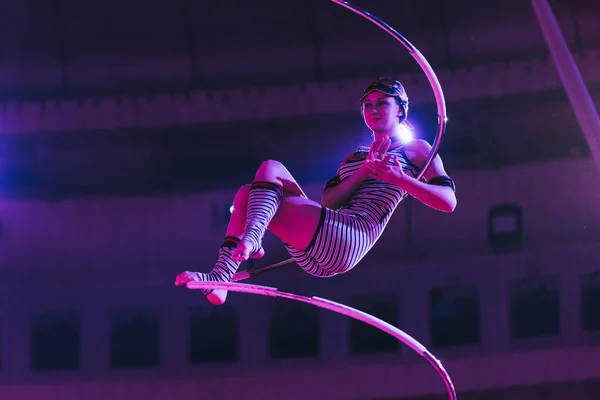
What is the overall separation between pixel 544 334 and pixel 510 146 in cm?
183

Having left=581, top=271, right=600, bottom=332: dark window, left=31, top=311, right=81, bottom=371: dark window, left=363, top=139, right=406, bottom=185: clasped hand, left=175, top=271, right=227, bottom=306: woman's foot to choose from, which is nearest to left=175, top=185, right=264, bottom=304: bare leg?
left=175, top=271, right=227, bottom=306: woman's foot

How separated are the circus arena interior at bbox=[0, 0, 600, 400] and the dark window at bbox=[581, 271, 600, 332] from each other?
20 millimetres

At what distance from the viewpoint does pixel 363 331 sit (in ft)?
29.0

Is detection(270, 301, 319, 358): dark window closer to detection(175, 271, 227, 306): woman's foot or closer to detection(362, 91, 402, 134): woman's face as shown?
detection(362, 91, 402, 134): woman's face

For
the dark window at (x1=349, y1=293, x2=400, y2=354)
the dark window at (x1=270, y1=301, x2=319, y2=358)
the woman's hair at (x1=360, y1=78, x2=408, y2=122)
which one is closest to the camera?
the woman's hair at (x1=360, y1=78, x2=408, y2=122)

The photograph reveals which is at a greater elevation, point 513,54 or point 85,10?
point 85,10

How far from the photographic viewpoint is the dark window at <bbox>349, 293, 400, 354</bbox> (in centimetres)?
865

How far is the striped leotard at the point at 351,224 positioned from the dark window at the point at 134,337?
476 centimetres

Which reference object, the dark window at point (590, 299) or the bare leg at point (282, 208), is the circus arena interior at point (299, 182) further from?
the bare leg at point (282, 208)

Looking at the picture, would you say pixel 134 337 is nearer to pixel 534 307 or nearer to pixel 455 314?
pixel 455 314

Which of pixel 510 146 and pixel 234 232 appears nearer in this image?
pixel 234 232

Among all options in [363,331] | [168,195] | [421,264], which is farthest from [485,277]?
[168,195]

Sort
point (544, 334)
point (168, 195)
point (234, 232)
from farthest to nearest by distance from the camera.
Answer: point (168, 195) → point (544, 334) → point (234, 232)

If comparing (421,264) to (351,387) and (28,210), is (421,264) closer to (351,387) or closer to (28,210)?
(351,387)
